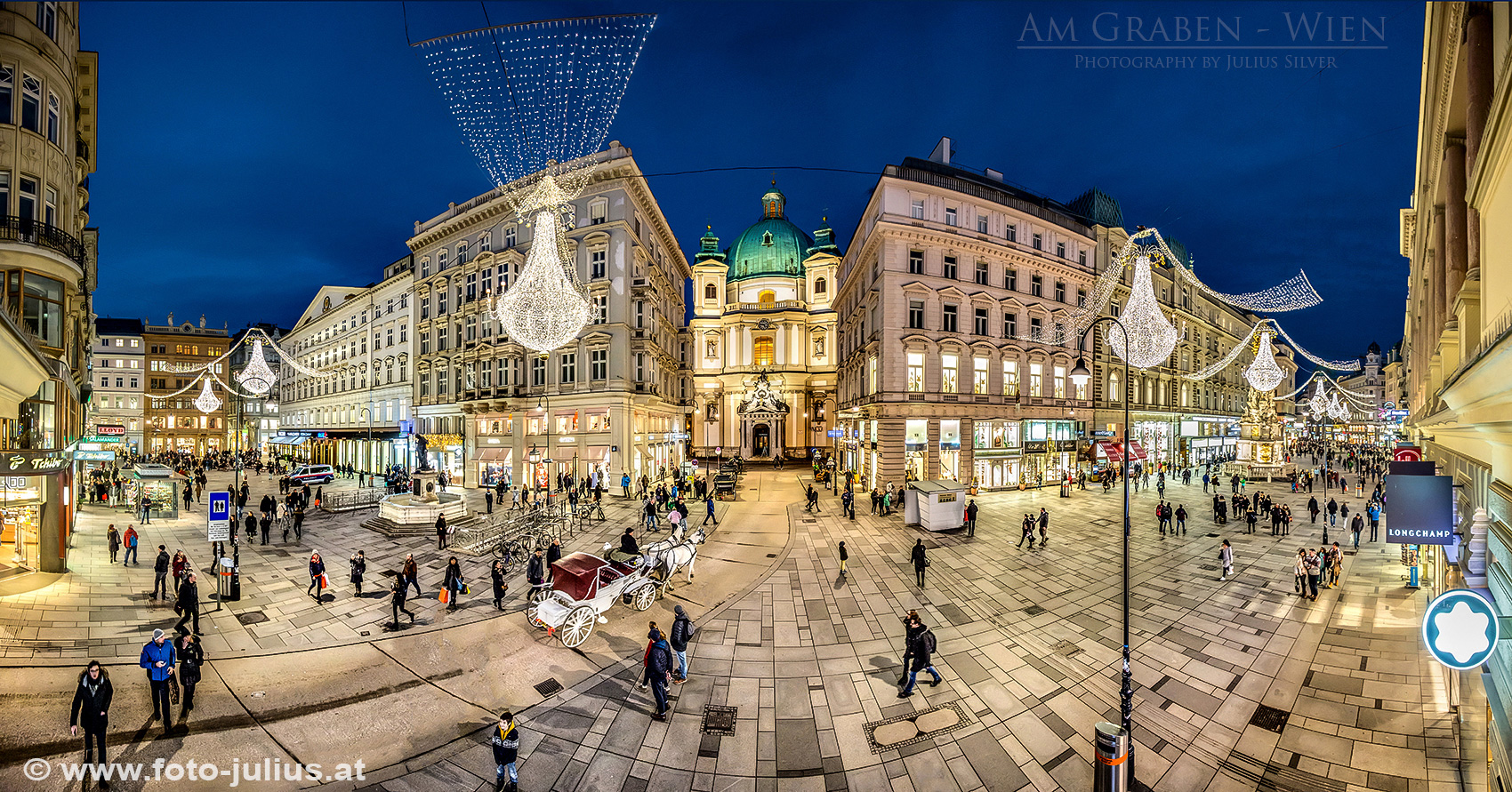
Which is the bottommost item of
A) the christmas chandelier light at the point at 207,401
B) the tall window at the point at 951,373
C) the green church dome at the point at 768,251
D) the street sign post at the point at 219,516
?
the street sign post at the point at 219,516

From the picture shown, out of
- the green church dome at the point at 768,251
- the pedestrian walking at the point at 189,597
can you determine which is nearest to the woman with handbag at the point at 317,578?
the pedestrian walking at the point at 189,597

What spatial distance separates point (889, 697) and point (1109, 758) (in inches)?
136

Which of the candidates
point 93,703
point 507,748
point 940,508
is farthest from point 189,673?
point 940,508

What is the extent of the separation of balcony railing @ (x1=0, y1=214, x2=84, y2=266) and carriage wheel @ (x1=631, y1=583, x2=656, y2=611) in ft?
60.2

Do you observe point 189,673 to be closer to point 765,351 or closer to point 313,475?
point 313,475

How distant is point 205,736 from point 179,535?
22.2m

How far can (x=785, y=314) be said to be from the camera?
5694cm

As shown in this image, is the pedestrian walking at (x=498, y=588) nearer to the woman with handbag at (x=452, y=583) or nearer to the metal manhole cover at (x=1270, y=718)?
the woman with handbag at (x=452, y=583)

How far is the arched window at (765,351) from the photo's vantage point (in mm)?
57625

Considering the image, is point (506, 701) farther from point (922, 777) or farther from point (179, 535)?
point (179, 535)

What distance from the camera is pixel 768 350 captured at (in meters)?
58.2

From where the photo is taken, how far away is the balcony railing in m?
13.4

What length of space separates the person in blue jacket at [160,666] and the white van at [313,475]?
3523cm

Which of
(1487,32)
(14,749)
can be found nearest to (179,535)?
(14,749)
